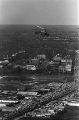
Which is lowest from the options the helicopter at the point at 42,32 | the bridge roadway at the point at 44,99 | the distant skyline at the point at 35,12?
the bridge roadway at the point at 44,99

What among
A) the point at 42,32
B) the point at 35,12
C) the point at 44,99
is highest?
the point at 35,12

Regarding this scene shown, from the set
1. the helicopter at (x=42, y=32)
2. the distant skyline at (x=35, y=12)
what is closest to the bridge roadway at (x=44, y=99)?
the helicopter at (x=42, y=32)

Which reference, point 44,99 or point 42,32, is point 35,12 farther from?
point 44,99

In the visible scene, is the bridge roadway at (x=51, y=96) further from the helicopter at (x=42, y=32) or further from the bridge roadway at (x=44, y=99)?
the helicopter at (x=42, y=32)

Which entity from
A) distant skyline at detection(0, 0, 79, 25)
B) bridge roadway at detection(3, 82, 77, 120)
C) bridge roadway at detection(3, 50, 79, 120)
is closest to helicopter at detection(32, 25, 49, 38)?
distant skyline at detection(0, 0, 79, 25)

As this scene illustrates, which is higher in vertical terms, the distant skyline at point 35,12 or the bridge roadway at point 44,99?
the distant skyline at point 35,12

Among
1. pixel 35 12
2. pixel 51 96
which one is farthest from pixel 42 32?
pixel 51 96
